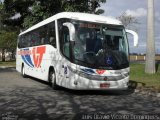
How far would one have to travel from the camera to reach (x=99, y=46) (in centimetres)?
1622

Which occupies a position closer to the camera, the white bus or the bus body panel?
the white bus

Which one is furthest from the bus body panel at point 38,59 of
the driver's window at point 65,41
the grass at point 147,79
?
the grass at point 147,79

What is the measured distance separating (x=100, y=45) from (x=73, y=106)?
403 centimetres

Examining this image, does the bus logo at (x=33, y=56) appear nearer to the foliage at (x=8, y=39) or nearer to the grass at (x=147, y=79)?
the grass at (x=147, y=79)

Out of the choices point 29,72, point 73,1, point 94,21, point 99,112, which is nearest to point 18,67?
point 29,72

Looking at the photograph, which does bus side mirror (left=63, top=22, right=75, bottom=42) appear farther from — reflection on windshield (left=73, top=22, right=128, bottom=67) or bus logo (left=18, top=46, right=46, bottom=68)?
bus logo (left=18, top=46, right=46, bottom=68)

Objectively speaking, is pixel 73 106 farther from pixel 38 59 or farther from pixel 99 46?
pixel 38 59

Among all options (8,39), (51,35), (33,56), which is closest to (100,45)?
(51,35)

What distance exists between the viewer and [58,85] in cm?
1775

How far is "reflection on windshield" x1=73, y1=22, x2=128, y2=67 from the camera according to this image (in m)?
16.0

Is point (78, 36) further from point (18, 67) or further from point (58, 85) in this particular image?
point (18, 67)

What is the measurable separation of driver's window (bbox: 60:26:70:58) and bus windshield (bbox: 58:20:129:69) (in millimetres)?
502

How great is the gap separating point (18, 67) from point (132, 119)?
18859 millimetres

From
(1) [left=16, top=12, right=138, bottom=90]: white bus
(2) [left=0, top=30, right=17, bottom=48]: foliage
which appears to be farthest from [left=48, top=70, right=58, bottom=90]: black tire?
(2) [left=0, top=30, right=17, bottom=48]: foliage
